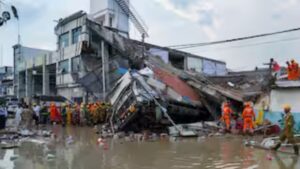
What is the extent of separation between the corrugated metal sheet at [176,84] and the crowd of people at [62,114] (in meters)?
4.27

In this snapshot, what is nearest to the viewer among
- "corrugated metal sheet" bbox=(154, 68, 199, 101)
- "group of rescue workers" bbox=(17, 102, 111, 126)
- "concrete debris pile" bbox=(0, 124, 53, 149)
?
"concrete debris pile" bbox=(0, 124, 53, 149)

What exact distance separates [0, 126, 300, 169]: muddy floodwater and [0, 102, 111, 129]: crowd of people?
370 inches

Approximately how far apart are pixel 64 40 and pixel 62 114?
14.9m

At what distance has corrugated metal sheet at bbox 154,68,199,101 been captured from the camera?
21672 mm

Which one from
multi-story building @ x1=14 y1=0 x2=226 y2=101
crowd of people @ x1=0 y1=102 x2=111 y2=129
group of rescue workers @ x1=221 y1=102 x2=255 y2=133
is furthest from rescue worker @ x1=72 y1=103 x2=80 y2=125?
group of rescue workers @ x1=221 y1=102 x2=255 y2=133

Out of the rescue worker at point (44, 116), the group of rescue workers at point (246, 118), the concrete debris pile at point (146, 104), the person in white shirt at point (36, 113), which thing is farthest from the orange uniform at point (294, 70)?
the rescue worker at point (44, 116)

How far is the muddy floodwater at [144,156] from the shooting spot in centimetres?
1014

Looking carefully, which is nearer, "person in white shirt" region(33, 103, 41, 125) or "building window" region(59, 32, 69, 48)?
"person in white shirt" region(33, 103, 41, 125)

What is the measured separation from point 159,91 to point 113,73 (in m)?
13.2

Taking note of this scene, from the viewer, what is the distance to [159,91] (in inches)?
802

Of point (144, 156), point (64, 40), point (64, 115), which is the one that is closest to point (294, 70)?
point (144, 156)

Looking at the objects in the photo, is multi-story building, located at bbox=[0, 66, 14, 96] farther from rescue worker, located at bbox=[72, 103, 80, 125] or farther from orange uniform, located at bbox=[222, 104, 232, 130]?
orange uniform, located at bbox=[222, 104, 232, 130]

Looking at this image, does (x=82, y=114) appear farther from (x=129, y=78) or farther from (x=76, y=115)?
(x=129, y=78)

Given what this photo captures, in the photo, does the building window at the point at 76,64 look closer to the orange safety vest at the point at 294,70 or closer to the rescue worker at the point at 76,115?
the rescue worker at the point at 76,115
